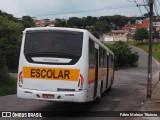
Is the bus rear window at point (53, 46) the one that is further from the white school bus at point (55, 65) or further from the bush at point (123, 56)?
the bush at point (123, 56)

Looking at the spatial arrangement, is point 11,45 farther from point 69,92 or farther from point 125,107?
point 69,92

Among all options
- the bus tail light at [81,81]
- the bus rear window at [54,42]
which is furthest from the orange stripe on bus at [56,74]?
the bus rear window at [54,42]

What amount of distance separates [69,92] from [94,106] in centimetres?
423

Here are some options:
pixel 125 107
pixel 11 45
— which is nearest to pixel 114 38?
pixel 11 45

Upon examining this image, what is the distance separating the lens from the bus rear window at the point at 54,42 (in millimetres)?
15328

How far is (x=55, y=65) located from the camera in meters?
15.0

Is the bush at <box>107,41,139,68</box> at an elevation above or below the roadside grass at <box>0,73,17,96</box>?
below

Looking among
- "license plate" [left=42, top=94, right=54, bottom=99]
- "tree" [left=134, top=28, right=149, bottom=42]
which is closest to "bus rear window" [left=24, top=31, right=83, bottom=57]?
"license plate" [left=42, top=94, right=54, bottom=99]

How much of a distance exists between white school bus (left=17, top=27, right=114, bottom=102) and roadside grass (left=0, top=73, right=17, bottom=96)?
311 inches

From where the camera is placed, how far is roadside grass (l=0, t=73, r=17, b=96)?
77.5 ft

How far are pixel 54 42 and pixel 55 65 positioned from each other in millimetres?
915

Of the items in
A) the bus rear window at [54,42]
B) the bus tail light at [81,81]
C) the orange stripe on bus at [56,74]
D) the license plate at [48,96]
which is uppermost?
the bus rear window at [54,42]

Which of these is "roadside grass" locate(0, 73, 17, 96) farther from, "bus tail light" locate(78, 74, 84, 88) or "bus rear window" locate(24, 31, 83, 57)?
"bus tail light" locate(78, 74, 84, 88)

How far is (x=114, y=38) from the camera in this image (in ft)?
598
